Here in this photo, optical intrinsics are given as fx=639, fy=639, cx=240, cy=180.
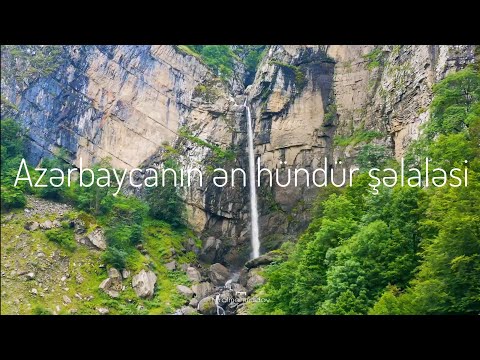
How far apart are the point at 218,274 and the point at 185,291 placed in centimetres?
268

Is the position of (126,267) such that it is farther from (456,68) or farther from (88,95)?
(456,68)

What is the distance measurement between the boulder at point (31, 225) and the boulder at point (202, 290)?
7060 mm

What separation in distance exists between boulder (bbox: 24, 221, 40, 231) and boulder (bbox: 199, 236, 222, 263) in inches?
370

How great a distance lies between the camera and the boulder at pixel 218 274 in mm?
27853

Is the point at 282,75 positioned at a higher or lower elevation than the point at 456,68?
higher

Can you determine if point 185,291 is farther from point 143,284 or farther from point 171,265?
point 171,265

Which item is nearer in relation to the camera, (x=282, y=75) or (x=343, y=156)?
(x=343, y=156)

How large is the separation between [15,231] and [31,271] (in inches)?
64.5

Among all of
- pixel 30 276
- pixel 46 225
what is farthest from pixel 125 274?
pixel 30 276

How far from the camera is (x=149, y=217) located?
28719 millimetres

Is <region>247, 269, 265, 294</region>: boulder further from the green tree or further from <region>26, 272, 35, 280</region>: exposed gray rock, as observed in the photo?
<region>26, 272, 35, 280</region>: exposed gray rock

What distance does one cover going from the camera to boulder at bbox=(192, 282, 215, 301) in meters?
26.0

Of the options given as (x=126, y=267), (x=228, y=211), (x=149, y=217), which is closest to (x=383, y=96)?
(x=228, y=211)
